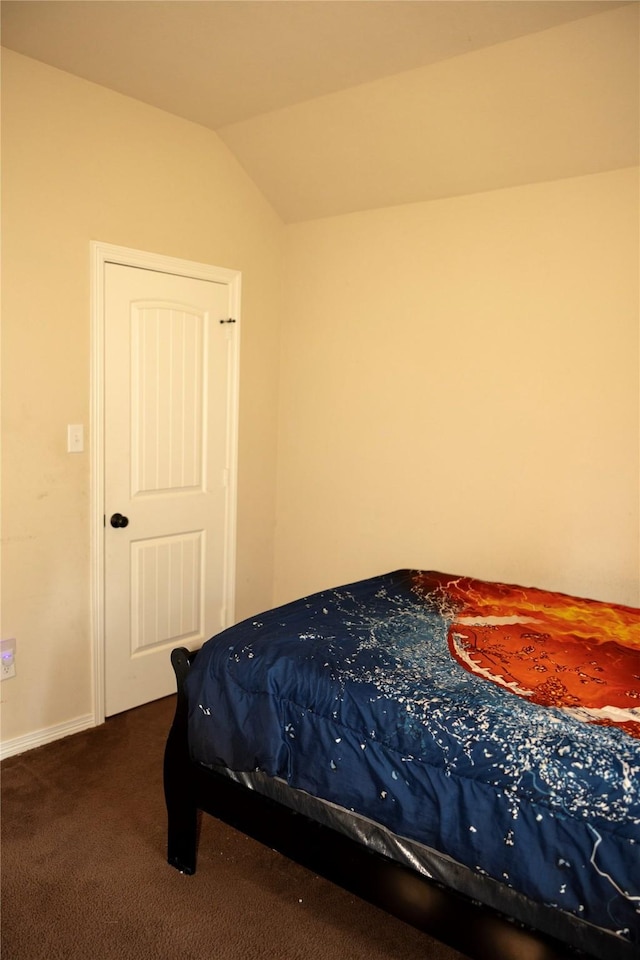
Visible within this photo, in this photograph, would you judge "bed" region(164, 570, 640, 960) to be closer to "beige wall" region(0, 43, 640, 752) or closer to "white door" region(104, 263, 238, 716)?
"beige wall" region(0, 43, 640, 752)

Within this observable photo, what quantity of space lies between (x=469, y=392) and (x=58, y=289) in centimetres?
187

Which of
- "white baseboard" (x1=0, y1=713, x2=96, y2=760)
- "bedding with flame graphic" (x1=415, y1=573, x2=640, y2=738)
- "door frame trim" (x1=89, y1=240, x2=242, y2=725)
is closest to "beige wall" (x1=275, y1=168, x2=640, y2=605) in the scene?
"bedding with flame graphic" (x1=415, y1=573, x2=640, y2=738)

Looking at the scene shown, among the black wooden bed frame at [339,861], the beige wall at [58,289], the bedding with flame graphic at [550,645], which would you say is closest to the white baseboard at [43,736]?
the beige wall at [58,289]

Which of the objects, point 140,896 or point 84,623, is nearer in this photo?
point 140,896

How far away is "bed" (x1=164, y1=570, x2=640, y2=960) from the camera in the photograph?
1492mm

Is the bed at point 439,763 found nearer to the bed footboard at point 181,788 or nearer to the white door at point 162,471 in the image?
the bed footboard at point 181,788

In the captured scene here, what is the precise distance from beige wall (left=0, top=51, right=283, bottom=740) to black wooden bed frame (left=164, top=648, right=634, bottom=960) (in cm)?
103

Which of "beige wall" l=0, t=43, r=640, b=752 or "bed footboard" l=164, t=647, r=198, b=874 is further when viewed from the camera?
"beige wall" l=0, t=43, r=640, b=752

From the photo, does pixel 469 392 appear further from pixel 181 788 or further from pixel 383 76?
pixel 181 788

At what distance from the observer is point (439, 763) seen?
5.48 ft

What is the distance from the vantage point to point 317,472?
12.7ft

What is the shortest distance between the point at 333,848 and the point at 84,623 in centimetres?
169

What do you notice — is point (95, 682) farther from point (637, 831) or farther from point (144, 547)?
point (637, 831)

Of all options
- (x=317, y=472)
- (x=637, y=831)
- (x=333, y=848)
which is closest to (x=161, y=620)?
(x=317, y=472)
